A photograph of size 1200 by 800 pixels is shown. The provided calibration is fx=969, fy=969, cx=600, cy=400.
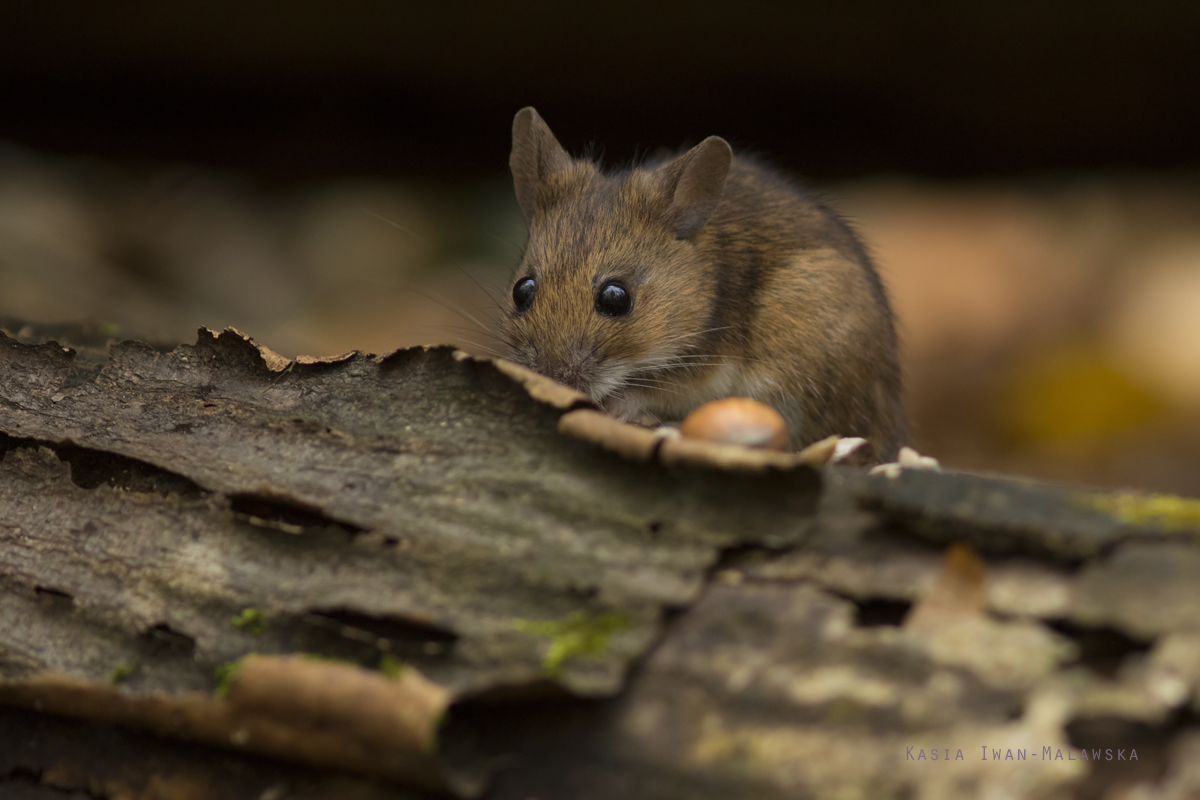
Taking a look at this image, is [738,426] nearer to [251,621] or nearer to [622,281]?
[251,621]

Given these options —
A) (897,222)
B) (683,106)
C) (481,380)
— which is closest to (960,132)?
(897,222)

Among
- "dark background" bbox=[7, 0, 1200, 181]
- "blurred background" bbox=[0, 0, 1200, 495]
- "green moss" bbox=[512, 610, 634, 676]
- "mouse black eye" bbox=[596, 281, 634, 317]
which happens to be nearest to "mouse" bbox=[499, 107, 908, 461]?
→ "mouse black eye" bbox=[596, 281, 634, 317]

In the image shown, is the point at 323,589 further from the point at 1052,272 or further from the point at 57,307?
the point at 1052,272

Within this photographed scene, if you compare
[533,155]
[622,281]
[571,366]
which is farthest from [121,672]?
[533,155]

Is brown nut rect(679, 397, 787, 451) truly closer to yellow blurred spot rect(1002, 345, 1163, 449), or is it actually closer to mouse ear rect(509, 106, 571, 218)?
mouse ear rect(509, 106, 571, 218)

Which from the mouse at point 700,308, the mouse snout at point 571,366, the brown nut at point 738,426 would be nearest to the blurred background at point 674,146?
the mouse at point 700,308

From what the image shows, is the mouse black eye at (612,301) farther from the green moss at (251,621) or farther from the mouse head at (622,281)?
A: the green moss at (251,621)
